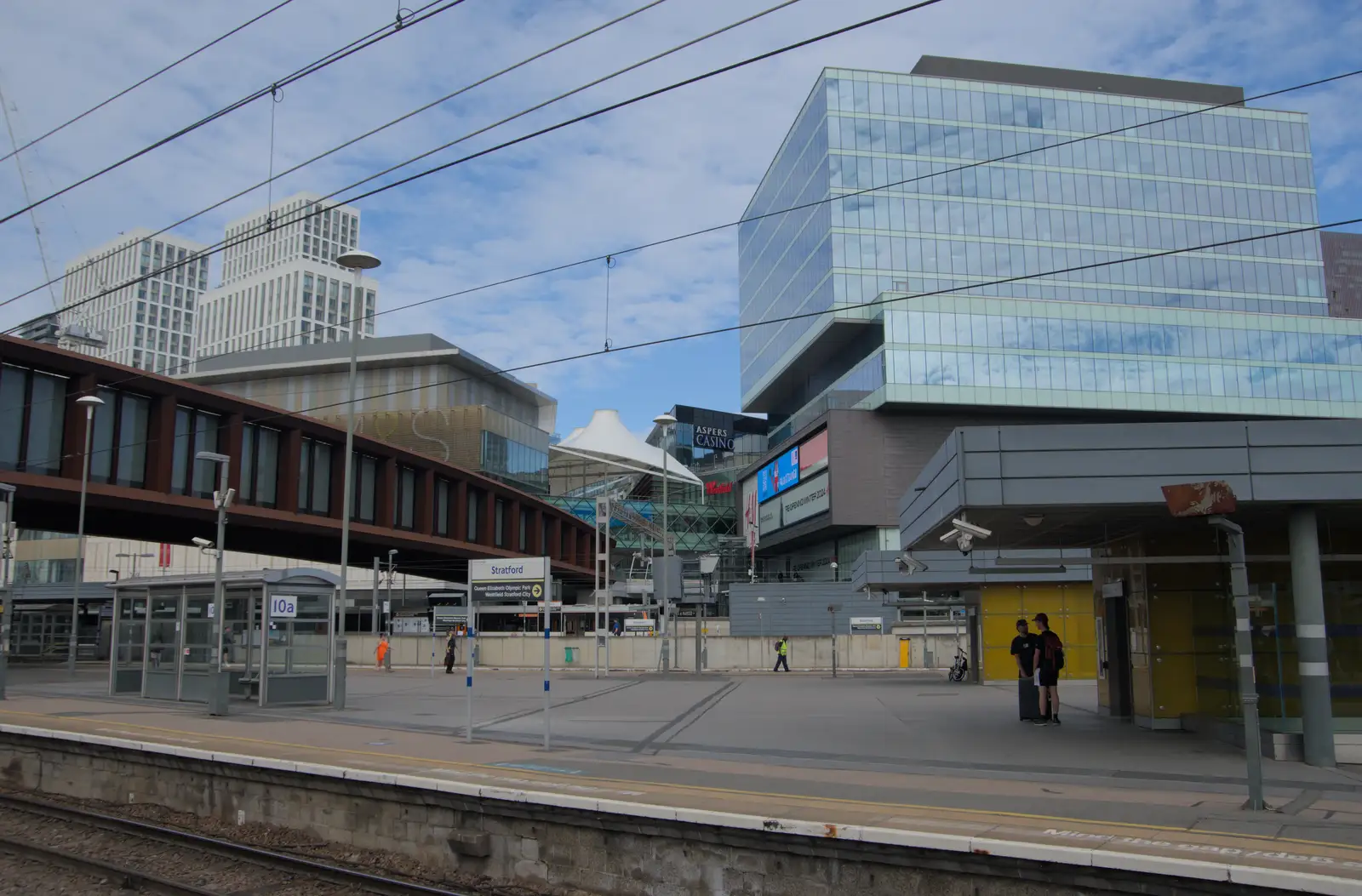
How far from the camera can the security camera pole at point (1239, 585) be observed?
10.2m

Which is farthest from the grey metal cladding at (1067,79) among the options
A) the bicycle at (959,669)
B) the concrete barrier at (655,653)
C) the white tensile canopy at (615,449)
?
the bicycle at (959,669)

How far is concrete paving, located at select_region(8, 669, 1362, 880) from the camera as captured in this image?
9.49 metres

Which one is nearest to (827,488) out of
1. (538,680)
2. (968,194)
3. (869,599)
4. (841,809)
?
(869,599)

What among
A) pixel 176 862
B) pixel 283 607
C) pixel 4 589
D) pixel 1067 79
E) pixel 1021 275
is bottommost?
pixel 176 862

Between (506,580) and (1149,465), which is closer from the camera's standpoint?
(1149,465)

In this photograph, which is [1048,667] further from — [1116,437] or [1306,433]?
[1306,433]

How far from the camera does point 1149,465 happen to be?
13688mm

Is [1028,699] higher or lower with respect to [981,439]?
lower

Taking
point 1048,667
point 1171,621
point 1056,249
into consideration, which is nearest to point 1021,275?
point 1056,249

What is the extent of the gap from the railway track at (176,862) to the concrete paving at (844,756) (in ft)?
5.91

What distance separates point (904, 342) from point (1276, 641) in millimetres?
52351

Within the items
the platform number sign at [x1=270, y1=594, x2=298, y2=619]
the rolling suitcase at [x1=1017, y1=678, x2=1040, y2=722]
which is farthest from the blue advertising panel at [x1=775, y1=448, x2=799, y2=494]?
the rolling suitcase at [x1=1017, y1=678, x2=1040, y2=722]

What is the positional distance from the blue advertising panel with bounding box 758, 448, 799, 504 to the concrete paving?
47795 mm

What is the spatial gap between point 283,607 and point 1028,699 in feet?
50.4
